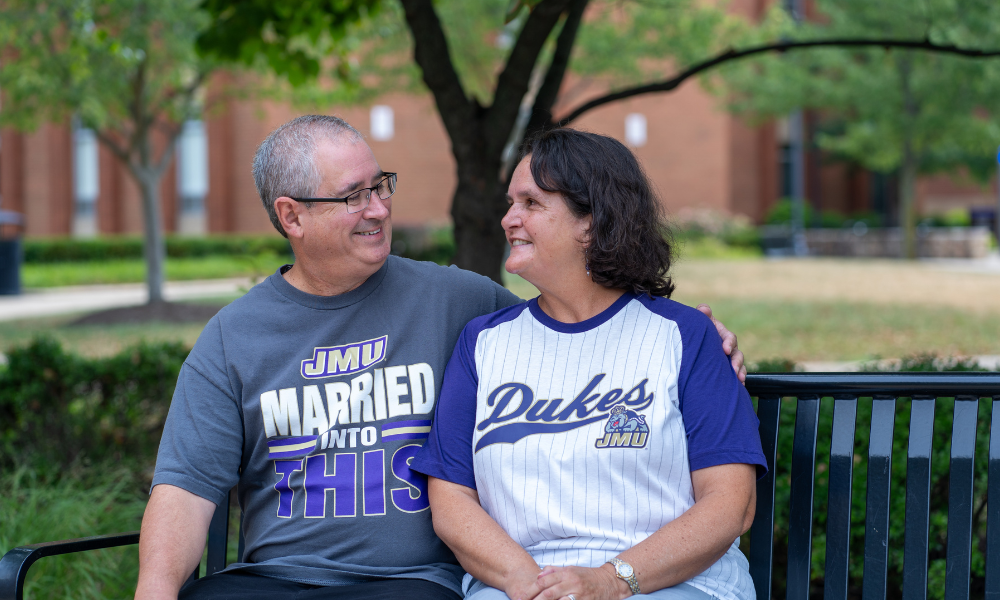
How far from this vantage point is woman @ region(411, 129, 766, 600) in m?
2.11

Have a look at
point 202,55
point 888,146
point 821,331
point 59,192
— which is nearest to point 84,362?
point 202,55

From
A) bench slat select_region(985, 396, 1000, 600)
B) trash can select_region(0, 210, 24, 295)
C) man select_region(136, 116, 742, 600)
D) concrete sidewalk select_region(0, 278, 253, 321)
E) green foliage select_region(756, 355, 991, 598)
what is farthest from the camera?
trash can select_region(0, 210, 24, 295)

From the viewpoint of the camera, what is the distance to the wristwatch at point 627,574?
203 cm

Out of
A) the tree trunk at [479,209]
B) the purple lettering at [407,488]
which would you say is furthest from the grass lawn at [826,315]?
the purple lettering at [407,488]

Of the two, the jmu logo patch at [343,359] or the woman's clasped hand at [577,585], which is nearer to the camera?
the woman's clasped hand at [577,585]

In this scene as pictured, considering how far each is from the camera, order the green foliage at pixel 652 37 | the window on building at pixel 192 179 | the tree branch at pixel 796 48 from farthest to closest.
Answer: the window on building at pixel 192 179
the green foliage at pixel 652 37
the tree branch at pixel 796 48

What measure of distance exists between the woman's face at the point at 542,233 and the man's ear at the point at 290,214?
1.83 feet

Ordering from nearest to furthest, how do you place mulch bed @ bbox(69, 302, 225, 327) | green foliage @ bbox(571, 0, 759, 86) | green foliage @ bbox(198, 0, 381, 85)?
green foliage @ bbox(198, 0, 381, 85)
mulch bed @ bbox(69, 302, 225, 327)
green foliage @ bbox(571, 0, 759, 86)

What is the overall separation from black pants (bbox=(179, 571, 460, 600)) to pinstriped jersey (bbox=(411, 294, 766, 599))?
0.84 feet

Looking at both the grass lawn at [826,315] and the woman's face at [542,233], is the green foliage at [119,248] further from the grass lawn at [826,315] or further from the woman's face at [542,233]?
the woman's face at [542,233]

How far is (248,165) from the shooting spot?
28.7m

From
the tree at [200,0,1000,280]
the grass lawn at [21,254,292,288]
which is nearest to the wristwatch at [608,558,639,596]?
the tree at [200,0,1000,280]

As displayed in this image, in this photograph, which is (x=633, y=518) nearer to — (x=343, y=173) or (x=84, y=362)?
(x=343, y=173)

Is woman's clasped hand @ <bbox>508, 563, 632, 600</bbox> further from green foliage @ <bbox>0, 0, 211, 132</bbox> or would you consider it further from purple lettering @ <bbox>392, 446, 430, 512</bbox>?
green foliage @ <bbox>0, 0, 211, 132</bbox>
